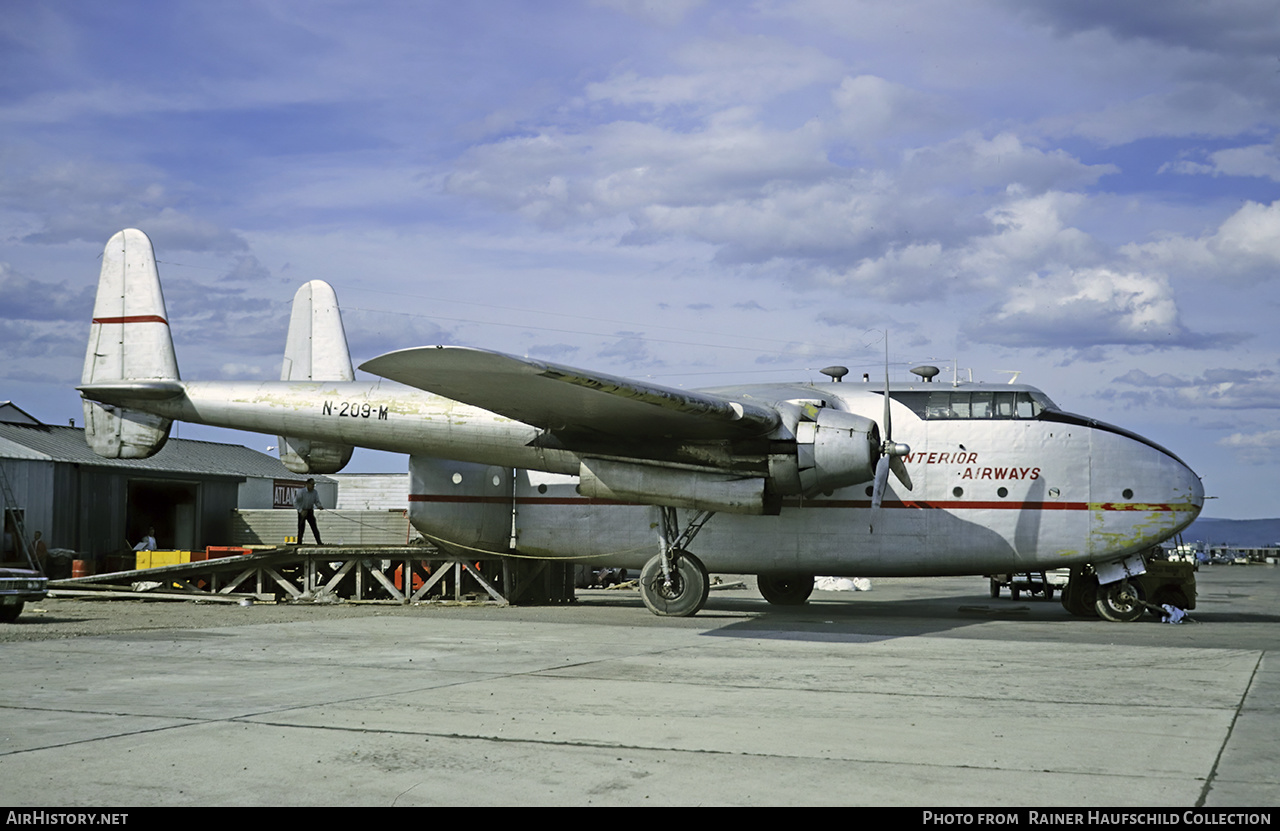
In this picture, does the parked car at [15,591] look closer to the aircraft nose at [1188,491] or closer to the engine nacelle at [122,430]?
the engine nacelle at [122,430]

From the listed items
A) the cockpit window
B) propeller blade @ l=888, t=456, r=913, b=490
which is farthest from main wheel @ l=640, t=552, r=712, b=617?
the cockpit window

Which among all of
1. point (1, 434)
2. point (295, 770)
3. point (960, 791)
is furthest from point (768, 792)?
point (1, 434)

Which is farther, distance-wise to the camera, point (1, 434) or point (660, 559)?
point (1, 434)

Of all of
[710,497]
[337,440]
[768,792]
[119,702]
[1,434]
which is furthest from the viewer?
[1,434]

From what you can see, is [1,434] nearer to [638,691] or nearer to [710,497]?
[710,497]

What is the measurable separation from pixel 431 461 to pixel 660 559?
18.0 ft

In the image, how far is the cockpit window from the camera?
58.2 feet

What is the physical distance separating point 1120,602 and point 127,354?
1847 cm

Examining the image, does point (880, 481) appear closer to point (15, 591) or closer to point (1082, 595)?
point (1082, 595)

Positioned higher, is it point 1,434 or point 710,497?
point 1,434

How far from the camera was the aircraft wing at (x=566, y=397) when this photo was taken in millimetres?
12336

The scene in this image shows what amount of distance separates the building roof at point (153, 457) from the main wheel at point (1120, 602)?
19.3 m

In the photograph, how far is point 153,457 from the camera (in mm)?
31188
